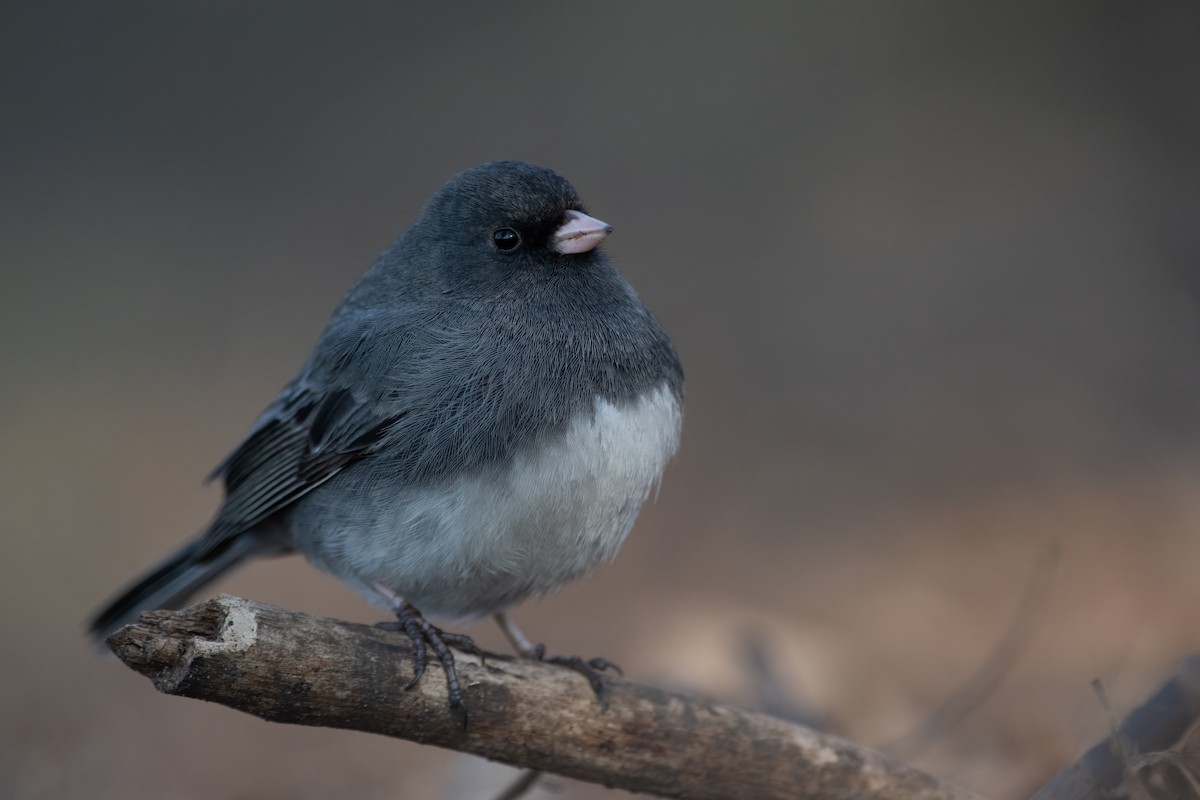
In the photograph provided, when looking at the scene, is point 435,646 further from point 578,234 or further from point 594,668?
point 578,234

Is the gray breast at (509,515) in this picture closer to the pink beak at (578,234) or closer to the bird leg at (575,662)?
the bird leg at (575,662)

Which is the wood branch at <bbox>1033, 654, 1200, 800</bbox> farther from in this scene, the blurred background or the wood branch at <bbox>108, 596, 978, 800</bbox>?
the blurred background

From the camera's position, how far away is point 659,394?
2.76 meters

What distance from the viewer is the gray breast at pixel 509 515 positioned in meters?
2.53

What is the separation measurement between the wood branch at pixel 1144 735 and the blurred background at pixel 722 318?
3.27ft

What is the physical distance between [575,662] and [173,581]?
3.96 feet

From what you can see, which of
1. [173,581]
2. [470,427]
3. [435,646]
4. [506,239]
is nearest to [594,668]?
[435,646]

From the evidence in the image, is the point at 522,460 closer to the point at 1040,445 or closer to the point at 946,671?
the point at 946,671

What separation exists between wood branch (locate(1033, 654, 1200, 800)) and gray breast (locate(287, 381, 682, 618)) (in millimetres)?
1096

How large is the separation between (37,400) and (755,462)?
3477 millimetres

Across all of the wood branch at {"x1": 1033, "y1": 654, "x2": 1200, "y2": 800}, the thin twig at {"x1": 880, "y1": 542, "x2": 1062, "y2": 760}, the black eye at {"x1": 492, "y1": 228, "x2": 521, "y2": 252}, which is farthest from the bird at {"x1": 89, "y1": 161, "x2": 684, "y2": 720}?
the thin twig at {"x1": 880, "y1": 542, "x2": 1062, "y2": 760}

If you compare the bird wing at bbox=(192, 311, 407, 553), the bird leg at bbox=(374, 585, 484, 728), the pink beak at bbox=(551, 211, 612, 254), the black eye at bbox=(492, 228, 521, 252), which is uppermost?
the black eye at bbox=(492, 228, 521, 252)

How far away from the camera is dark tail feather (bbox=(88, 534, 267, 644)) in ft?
9.98

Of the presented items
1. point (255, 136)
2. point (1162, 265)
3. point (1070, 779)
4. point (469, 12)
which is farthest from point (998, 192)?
point (1070, 779)
